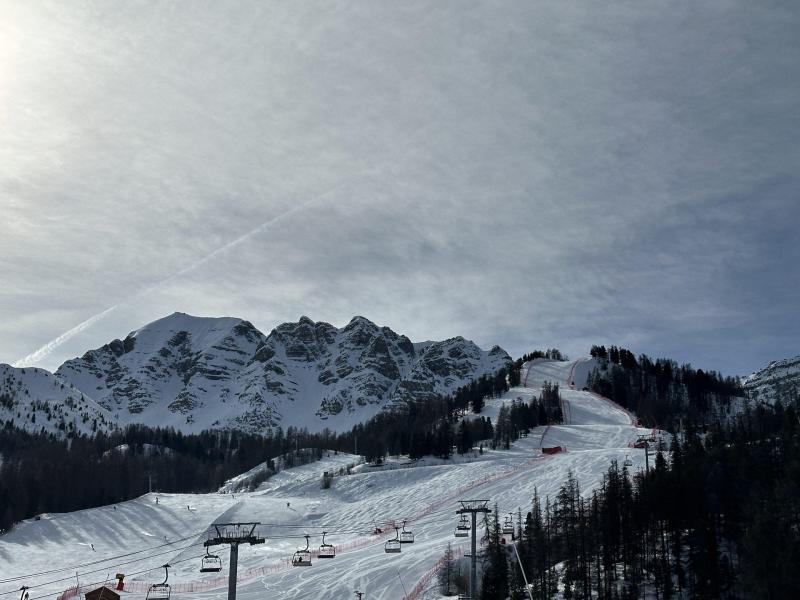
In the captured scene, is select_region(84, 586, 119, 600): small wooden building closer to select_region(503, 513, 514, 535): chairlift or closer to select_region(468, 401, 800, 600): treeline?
select_region(468, 401, 800, 600): treeline

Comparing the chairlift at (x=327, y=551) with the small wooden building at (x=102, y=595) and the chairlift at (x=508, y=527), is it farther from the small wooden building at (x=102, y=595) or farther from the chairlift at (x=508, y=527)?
the small wooden building at (x=102, y=595)

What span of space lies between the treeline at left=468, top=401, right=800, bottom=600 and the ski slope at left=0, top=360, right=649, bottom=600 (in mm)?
10830

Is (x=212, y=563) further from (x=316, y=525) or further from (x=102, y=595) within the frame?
(x=316, y=525)

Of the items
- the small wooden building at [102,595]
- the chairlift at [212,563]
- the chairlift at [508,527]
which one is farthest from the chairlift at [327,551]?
the small wooden building at [102,595]

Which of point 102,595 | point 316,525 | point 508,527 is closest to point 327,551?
point 508,527

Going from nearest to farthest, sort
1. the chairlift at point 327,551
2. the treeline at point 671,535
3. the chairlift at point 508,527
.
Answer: the treeline at point 671,535 < the chairlift at point 327,551 < the chairlift at point 508,527

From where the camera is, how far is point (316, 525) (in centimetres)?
11638

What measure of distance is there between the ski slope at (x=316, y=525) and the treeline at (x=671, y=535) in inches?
426

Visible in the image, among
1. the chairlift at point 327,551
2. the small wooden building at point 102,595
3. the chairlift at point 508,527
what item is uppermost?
the chairlift at point 508,527

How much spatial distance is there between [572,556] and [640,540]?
298 inches

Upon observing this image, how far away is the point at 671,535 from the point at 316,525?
5990 cm

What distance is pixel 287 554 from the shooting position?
314 ft

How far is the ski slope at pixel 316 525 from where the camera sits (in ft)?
265

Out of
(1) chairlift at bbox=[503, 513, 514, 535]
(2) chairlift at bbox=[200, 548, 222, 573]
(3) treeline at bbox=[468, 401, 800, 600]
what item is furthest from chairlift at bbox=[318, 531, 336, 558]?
(1) chairlift at bbox=[503, 513, 514, 535]
